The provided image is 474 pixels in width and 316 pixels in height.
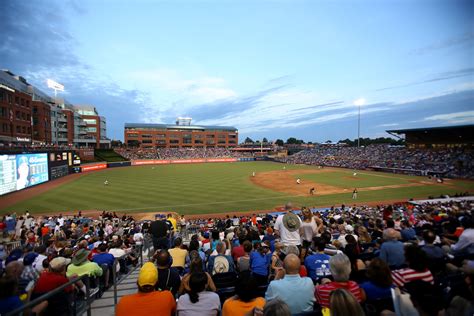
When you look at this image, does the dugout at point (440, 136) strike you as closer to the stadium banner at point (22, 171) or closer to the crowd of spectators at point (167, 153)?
the crowd of spectators at point (167, 153)

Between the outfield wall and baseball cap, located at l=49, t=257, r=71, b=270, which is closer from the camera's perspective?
baseball cap, located at l=49, t=257, r=71, b=270

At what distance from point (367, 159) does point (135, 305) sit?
Answer: 7912 cm

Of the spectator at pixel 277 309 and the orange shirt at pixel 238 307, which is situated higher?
the spectator at pixel 277 309

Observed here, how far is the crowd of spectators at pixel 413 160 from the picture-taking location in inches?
1913

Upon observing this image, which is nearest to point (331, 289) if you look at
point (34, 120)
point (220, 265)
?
point (220, 265)

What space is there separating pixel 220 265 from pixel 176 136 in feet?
458

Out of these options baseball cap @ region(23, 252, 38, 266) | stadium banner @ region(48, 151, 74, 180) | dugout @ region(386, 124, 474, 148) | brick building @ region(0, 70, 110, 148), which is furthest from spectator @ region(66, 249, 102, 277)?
dugout @ region(386, 124, 474, 148)

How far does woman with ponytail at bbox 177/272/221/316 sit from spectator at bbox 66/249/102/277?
3.64 m

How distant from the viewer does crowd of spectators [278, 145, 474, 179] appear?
48581mm

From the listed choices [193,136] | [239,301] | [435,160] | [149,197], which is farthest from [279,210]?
[193,136]

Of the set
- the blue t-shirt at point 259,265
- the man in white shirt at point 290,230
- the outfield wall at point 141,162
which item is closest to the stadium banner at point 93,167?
the outfield wall at point 141,162

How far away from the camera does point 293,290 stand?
370 centimetres

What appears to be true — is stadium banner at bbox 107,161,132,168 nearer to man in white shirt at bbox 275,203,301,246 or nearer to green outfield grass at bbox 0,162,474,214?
green outfield grass at bbox 0,162,474,214

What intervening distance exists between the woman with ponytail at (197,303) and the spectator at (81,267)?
364 centimetres
